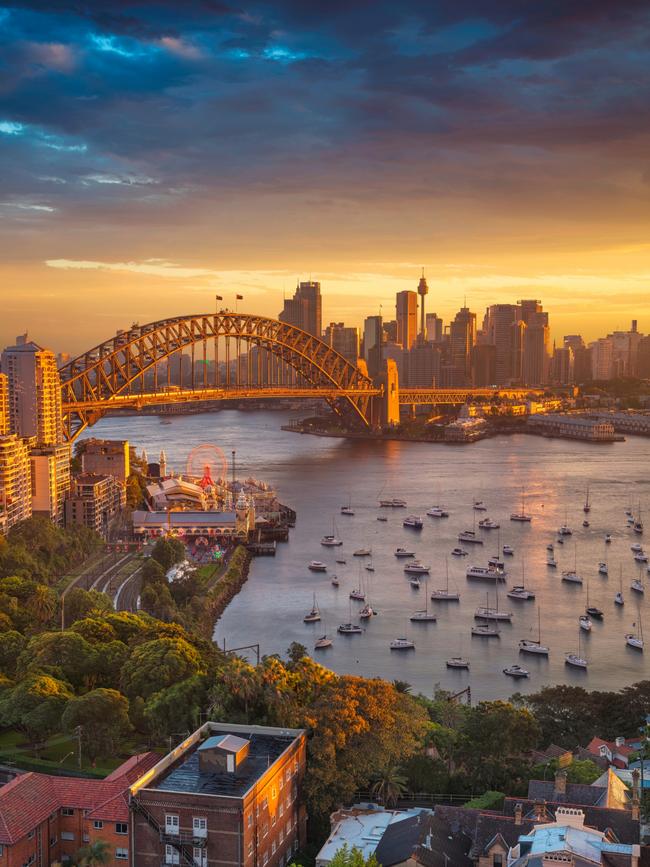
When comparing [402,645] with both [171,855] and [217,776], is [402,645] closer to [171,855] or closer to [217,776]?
[217,776]

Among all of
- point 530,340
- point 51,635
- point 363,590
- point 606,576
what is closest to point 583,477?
point 606,576

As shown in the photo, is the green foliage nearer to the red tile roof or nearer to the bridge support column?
the red tile roof

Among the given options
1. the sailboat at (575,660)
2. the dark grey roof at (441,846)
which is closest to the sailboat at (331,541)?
the sailboat at (575,660)

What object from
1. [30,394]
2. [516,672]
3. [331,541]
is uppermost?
[30,394]

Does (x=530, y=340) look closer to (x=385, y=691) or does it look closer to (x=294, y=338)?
(x=294, y=338)

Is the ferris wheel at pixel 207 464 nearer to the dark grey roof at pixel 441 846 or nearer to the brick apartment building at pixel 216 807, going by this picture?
the brick apartment building at pixel 216 807

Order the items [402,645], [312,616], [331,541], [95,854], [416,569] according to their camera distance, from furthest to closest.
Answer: [331,541] → [416,569] → [312,616] → [402,645] → [95,854]

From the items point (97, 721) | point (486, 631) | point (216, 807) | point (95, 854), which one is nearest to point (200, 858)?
point (216, 807)
